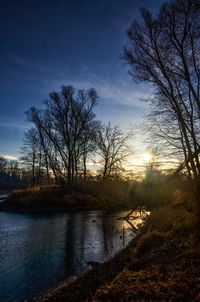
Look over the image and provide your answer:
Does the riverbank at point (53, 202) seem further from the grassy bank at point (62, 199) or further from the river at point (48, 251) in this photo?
the river at point (48, 251)

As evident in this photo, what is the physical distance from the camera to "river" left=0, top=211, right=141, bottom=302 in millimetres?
9500

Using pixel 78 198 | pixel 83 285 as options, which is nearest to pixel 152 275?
pixel 83 285

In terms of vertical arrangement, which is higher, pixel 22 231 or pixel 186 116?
pixel 186 116

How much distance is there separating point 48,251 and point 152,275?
782 cm

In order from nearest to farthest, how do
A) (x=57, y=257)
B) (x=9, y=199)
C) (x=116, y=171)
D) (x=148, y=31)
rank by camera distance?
1. (x=57, y=257)
2. (x=148, y=31)
3. (x=9, y=199)
4. (x=116, y=171)

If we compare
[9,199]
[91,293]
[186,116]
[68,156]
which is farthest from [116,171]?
[91,293]

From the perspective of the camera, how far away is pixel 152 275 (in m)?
6.81

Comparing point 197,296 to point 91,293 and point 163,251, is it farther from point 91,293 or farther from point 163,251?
point 163,251

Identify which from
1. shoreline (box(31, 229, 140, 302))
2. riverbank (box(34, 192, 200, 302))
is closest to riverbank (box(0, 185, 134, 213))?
riverbank (box(34, 192, 200, 302))

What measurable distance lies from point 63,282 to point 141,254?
2.86 metres

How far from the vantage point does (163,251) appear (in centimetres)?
899

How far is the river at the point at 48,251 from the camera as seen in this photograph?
374 inches

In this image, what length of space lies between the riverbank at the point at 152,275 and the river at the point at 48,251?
4.49ft

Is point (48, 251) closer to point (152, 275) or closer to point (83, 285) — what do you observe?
point (83, 285)
